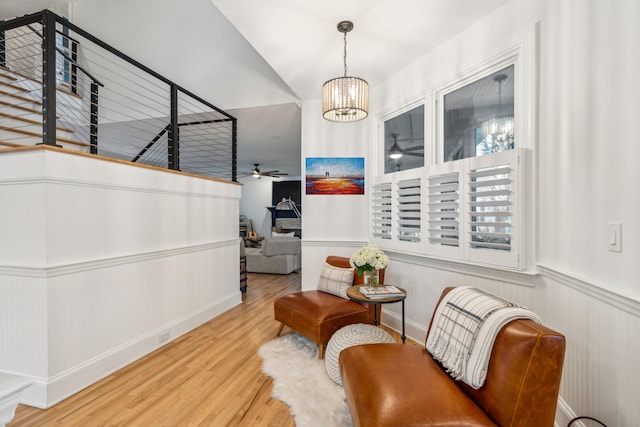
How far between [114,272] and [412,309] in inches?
110

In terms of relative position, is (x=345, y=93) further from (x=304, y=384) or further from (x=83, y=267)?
(x=83, y=267)

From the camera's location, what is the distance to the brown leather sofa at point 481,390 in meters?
1.19

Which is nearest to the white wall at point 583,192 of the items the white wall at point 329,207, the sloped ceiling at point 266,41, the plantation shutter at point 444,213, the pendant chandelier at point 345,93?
the plantation shutter at point 444,213

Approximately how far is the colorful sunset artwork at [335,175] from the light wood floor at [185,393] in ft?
5.89

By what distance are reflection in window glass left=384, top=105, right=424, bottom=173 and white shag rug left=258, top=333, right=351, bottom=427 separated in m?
2.12

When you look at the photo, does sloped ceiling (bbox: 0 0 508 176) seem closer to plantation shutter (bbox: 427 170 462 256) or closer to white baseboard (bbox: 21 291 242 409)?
plantation shutter (bbox: 427 170 462 256)

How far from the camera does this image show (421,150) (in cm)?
312

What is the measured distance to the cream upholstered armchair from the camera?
2.68m

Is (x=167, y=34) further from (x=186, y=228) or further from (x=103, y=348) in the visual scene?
(x=103, y=348)

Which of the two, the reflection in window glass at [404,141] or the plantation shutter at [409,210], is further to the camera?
the reflection in window glass at [404,141]

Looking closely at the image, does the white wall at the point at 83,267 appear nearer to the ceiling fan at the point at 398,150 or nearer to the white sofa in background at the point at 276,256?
the ceiling fan at the point at 398,150

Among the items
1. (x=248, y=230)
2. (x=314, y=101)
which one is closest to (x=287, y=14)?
(x=314, y=101)

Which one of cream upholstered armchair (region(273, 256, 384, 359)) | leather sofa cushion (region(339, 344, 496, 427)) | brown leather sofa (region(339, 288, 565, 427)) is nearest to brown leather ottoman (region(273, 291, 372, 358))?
cream upholstered armchair (region(273, 256, 384, 359))

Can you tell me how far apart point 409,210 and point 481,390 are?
197 centimetres
